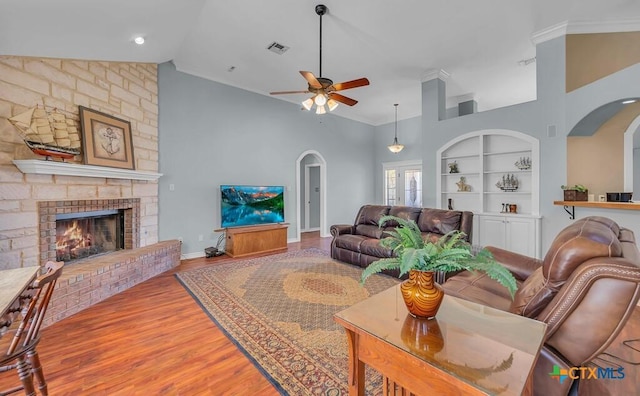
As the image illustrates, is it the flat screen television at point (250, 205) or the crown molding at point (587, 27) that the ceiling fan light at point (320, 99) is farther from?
the crown molding at point (587, 27)

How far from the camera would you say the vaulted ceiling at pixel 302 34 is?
2.67 meters

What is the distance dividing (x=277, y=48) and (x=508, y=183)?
4.42 m

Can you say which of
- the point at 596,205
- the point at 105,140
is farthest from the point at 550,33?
the point at 105,140

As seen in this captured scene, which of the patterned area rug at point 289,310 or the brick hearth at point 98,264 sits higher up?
the brick hearth at point 98,264

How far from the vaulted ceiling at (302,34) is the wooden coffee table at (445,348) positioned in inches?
130

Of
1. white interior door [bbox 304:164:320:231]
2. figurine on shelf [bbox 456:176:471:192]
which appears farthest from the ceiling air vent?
white interior door [bbox 304:164:320:231]

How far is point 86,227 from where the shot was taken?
3.59 metres

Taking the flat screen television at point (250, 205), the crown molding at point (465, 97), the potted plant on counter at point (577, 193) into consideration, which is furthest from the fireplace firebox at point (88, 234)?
the crown molding at point (465, 97)

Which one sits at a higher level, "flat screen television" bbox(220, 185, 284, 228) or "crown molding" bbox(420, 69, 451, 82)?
"crown molding" bbox(420, 69, 451, 82)

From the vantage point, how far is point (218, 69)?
477 centimetres

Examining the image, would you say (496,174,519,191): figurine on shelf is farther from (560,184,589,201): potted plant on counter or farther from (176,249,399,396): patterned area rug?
(176,249,399,396): patterned area rug

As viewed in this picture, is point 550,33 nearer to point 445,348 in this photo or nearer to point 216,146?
point 445,348

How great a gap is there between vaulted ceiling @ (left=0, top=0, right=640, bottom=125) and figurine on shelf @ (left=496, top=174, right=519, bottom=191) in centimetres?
198

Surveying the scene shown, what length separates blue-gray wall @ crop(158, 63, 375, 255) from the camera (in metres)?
4.62
